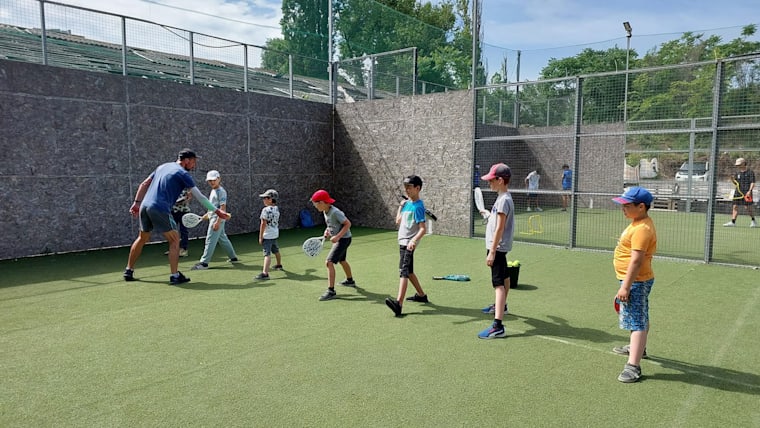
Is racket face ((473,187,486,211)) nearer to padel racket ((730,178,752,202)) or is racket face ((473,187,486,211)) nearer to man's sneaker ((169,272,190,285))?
man's sneaker ((169,272,190,285))

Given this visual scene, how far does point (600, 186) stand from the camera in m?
20.2

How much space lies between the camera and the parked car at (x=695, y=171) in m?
18.1

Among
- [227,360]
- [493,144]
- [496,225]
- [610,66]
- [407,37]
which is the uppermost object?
[407,37]

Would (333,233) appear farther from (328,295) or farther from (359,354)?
(359,354)

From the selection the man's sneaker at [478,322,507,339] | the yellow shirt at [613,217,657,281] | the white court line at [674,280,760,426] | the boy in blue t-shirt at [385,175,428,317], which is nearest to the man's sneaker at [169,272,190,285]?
the boy in blue t-shirt at [385,175,428,317]

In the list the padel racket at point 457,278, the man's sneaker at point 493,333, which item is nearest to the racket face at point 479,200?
the padel racket at point 457,278

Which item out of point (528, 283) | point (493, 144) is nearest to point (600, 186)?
point (493, 144)

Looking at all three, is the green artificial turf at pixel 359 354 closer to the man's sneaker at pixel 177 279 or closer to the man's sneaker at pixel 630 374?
the man's sneaker at pixel 630 374

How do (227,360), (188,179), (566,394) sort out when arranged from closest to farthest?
(566,394) → (227,360) → (188,179)

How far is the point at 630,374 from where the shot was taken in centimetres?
427

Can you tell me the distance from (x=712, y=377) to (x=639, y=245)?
1405 millimetres

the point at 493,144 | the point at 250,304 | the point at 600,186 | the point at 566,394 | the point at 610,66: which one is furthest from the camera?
the point at 610,66

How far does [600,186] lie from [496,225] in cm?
1655

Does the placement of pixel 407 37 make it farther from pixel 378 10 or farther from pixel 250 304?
pixel 250 304
